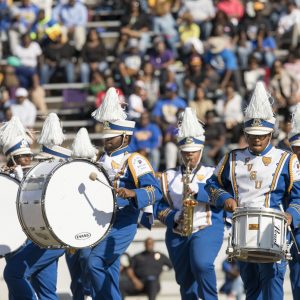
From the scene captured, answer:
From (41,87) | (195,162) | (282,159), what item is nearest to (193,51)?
(41,87)

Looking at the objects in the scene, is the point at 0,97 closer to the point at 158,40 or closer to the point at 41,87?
the point at 41,87

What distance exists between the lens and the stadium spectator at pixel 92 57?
23234 millimetres

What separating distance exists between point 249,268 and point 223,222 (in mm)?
1458

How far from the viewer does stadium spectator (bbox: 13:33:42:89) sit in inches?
920

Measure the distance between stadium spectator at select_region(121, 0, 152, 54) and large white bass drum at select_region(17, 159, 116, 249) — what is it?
1091 centimetres

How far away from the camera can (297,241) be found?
12727mm

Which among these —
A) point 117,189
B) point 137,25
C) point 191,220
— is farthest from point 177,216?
point 137,25

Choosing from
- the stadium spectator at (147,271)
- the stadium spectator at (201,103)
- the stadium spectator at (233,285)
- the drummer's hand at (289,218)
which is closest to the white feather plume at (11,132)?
the drummer's hand at (289,218)

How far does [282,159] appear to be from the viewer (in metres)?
12.4

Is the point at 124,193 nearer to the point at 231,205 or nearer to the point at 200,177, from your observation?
the point at 231,205

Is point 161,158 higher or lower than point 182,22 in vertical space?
lower

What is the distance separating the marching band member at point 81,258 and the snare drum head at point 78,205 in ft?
0.85

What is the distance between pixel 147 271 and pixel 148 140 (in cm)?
339

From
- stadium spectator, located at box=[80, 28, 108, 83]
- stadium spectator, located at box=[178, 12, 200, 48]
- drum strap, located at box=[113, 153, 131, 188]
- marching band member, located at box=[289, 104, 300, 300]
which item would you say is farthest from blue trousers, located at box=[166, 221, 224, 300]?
stadium spectator, located at box=[178, 12, 200, 48]
